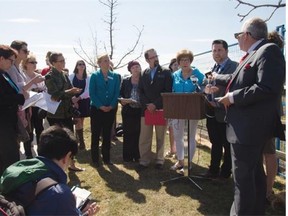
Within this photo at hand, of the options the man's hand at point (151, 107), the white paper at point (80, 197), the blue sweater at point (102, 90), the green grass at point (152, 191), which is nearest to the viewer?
the white paper at point (80, 197)

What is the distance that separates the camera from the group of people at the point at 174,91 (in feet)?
9.56

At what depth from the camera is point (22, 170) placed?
185 centimetres

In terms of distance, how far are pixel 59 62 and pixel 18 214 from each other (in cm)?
385

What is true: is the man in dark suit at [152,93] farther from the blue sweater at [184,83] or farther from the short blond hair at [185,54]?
the short blond hair at [185,54]

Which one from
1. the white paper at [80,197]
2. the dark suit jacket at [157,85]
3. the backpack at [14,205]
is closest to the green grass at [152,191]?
the dark suit jacket at [157,85]

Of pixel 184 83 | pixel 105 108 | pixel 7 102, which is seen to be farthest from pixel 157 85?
pixel 7 102

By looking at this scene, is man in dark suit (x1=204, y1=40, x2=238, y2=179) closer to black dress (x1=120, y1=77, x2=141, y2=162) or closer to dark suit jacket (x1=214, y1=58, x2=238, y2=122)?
dark suit jacket (x1=214, y1=58, x2=238, y2=122)

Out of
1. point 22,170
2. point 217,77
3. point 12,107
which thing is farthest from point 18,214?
point 217,77

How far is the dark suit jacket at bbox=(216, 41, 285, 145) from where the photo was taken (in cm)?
285

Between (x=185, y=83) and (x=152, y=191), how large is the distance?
1.73 metres

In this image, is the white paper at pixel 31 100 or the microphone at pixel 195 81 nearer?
the white paper at pixel 31 100

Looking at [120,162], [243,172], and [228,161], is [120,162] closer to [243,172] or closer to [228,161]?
[228,161]

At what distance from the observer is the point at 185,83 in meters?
5.07

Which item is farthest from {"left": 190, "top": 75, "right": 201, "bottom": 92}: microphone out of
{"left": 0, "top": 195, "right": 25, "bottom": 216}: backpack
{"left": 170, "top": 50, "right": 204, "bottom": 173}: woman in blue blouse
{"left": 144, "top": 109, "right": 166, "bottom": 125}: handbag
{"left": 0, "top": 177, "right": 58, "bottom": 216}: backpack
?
{"left": 0, "top": 195, "right": 25, "bottom": 216}: backpack
